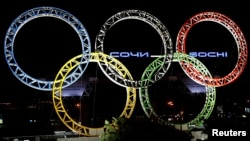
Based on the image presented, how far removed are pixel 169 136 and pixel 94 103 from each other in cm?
2406

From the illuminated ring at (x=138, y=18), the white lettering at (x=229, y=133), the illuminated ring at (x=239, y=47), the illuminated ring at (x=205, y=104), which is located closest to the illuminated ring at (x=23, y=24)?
the illuminated ring at (x=138, y=18)

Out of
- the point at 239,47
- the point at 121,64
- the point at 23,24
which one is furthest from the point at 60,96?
the point at 239,47

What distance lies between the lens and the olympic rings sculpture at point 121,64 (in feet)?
81.4

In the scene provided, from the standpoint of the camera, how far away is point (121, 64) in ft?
84.7

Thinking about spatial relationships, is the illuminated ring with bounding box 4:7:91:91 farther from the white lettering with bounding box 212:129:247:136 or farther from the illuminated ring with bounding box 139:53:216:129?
the white lettering with bounding box 212:129:247:136

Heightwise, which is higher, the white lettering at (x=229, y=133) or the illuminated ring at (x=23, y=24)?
the illuminated ring at (x=23, y=24)

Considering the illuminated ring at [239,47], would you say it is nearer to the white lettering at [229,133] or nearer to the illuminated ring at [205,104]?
the illuminated ring at [205,104]

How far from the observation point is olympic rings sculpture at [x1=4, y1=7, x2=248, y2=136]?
24.8 m

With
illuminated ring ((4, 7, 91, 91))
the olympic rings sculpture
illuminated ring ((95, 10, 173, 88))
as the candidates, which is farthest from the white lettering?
illuminated ring ((4, 7, 91, 91))

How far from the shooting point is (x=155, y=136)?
16.4 metres
